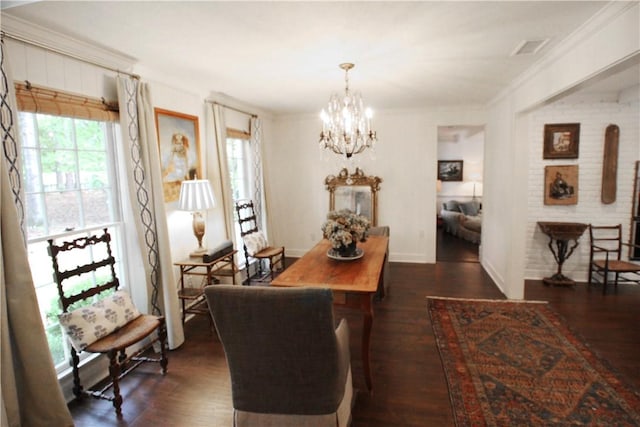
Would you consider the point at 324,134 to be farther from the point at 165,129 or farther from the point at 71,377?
the point at 71,377

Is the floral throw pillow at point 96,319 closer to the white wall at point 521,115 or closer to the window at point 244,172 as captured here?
the window at point 244,172

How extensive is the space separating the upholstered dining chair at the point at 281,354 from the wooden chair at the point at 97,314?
1.06m

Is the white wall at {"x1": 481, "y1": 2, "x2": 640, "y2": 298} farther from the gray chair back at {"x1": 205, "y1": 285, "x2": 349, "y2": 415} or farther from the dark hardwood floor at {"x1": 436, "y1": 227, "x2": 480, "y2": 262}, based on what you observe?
the gray chair back at {"x1": 205, "y1": 285, "x2": 349, "y2": 415}

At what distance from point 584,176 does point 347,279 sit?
4.03 m

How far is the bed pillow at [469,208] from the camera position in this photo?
8.06 m

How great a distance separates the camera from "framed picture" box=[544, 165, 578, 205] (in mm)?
4516

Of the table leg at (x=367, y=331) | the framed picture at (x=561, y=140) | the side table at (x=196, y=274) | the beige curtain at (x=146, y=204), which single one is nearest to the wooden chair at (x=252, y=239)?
the side table at (x=196, y=274)

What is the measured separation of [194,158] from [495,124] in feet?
13.2

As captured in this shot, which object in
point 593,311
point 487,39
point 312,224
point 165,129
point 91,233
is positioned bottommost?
point 593,311

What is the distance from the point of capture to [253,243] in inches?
177

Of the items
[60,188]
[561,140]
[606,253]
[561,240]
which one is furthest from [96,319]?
[606,253]

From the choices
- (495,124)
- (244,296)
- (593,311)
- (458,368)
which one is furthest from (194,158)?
(593,311)

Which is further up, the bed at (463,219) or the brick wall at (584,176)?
the brick wall at (584,176)

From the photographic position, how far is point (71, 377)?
2.42 m
